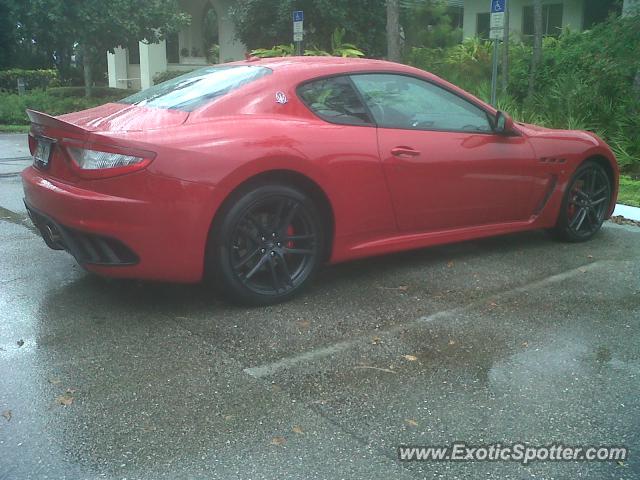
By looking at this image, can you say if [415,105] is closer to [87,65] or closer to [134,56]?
[87,65]

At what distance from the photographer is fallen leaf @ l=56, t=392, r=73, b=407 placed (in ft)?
9.70

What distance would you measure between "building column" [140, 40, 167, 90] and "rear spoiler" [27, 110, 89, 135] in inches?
925

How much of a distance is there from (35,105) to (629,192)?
1705 cm

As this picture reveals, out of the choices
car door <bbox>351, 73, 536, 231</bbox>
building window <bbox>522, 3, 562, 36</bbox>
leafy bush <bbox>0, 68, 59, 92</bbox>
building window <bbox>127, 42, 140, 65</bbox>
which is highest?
building window <bbox>522, 3, 562, 36</bbox>

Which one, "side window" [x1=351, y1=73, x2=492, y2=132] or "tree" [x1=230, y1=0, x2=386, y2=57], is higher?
"tree" [x1=230, y1=0, x2=386, y2=57]

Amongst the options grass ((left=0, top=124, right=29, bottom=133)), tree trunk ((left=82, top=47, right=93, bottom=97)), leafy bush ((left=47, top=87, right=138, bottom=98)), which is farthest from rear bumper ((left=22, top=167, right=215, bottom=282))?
leafy bush ((left=47, top=87, right=138, bottom=98))

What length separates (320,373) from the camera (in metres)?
3.28

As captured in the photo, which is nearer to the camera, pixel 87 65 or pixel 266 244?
pixel 266 244

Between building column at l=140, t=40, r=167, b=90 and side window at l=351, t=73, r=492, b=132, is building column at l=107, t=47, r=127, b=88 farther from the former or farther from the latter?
side window at l=351, t=73, r=492, b=132

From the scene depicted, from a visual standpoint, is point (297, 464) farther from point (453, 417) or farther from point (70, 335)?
point (70, 335)

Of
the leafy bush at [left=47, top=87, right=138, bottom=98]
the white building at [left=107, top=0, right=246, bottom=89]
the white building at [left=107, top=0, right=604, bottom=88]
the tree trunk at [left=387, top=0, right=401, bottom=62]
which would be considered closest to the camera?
the tree trunk at [left=387, top=0, right=401, bottom=62]

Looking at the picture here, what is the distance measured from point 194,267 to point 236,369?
30.7 inches

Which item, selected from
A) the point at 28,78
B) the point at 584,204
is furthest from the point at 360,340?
the point at 28,78

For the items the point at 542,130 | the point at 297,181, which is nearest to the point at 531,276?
the point at 542,130
